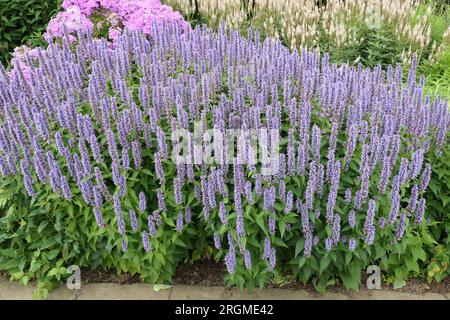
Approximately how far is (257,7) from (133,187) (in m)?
5.23

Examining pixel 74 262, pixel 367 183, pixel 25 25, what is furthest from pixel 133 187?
pixel 25 25

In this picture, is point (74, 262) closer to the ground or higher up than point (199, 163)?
closer to the ground

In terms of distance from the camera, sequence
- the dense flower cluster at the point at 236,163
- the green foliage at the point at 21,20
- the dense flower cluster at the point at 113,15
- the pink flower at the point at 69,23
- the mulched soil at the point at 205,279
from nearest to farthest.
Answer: the dense flower cluster at the point at 236,163 → the mulched soil at the point at 205,279 → the pink flower at the point at 69,23 → the dense flower cluster at the point at 113,15 → the green foliage at the point at 21,20

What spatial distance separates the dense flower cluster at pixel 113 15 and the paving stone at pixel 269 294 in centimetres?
377

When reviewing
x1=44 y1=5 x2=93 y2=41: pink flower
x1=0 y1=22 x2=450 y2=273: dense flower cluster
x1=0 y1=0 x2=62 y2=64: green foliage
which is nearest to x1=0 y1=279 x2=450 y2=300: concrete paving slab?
x1=0 y1=22 x2=450 y2=273: dense flower cluster

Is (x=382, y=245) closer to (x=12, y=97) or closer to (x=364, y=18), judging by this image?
(x=12, y=97)

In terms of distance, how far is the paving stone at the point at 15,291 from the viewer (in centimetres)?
412

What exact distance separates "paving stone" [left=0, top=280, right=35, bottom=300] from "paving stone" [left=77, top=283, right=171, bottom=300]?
0.48m

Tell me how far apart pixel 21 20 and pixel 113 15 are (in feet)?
8.83

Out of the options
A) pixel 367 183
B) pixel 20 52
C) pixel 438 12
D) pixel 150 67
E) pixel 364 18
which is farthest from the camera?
pixel 438 12

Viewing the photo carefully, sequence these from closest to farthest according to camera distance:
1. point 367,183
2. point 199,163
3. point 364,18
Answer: point 367,183, point 199,163, point 364,18

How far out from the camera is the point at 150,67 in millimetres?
4129

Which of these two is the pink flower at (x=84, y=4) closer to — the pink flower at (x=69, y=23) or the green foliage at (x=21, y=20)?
the pink flower at (x=69, y=23)

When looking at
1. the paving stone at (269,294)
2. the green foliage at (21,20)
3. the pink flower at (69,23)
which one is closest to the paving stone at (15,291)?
the paving stone at (269,294)
